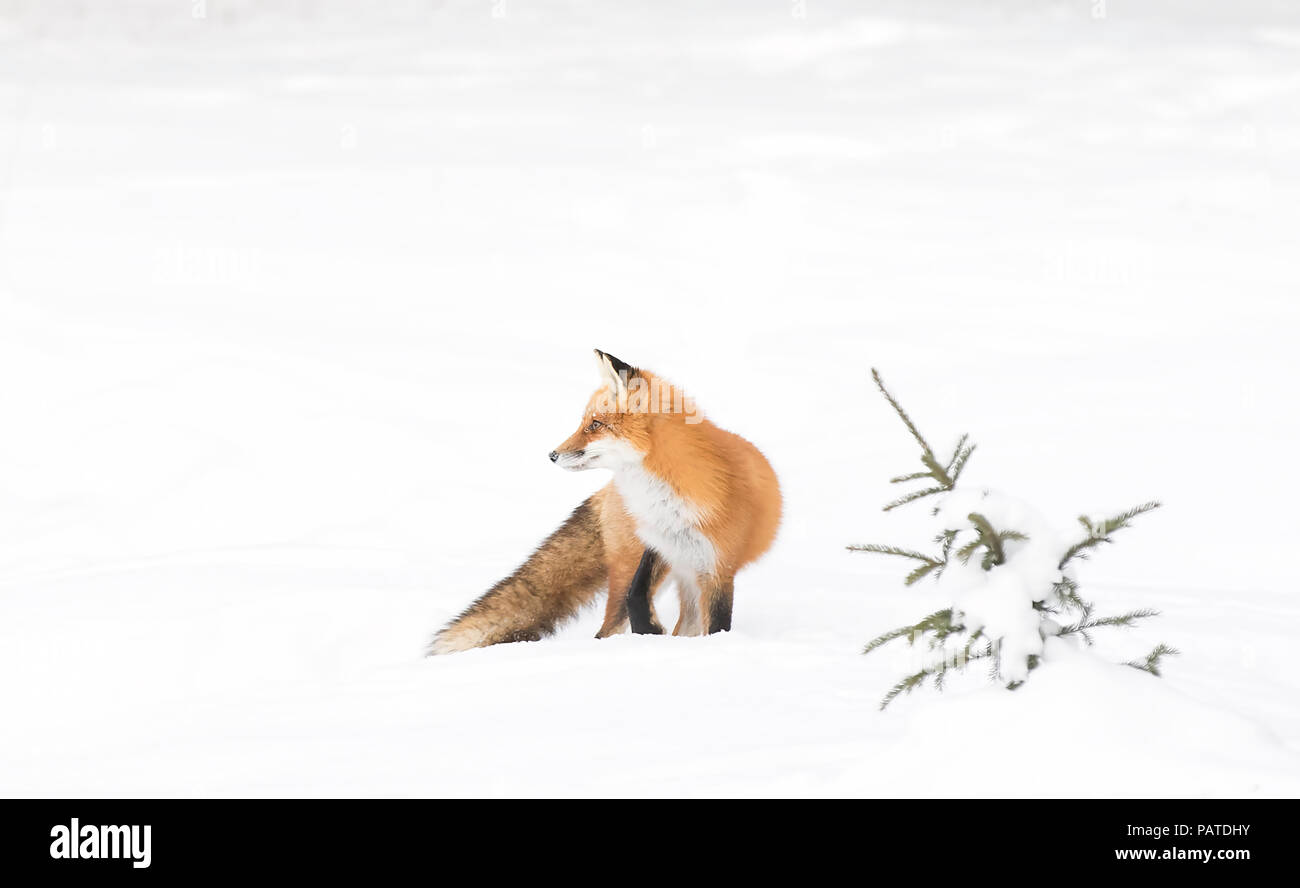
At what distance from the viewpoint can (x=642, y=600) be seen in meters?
5.30

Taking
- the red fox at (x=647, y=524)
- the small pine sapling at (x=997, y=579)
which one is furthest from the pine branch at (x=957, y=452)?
the red fox at (x=647, y=524)

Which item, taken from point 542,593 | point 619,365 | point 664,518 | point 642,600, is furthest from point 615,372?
point 542,593

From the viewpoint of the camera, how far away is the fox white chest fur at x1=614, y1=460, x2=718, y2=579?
→ 5.07 metres

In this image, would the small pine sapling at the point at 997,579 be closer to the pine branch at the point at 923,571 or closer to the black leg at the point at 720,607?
the pine branch at the point at 923,571

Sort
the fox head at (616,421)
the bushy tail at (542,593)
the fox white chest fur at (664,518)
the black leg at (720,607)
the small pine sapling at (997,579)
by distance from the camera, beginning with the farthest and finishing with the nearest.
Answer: the bushy tail at (542,593)
the black leg at (720,607)
the fox white chest fur at (664,518)
the fox head at (616,421)
the small pine sapling at (997,579)

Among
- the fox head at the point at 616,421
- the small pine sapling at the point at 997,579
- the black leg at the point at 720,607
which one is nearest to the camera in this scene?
the small pine sapling at the point at 997,579

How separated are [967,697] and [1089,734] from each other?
0.36m

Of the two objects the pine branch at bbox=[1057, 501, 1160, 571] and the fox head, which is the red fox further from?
the pine branch at bbox=[1057, 501, 1160, 571]

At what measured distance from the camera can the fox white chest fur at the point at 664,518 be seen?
507 centimetres

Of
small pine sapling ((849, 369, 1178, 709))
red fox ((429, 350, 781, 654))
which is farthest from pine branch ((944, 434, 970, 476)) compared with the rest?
red fox ((429, 350, 781, 654))

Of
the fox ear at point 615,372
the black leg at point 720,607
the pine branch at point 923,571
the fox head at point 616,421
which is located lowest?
the black leg at point 720,607

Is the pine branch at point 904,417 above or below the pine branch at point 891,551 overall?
above

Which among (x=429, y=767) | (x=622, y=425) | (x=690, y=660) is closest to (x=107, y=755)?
(x=429, y=767)

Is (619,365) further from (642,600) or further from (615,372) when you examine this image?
(642,600)
